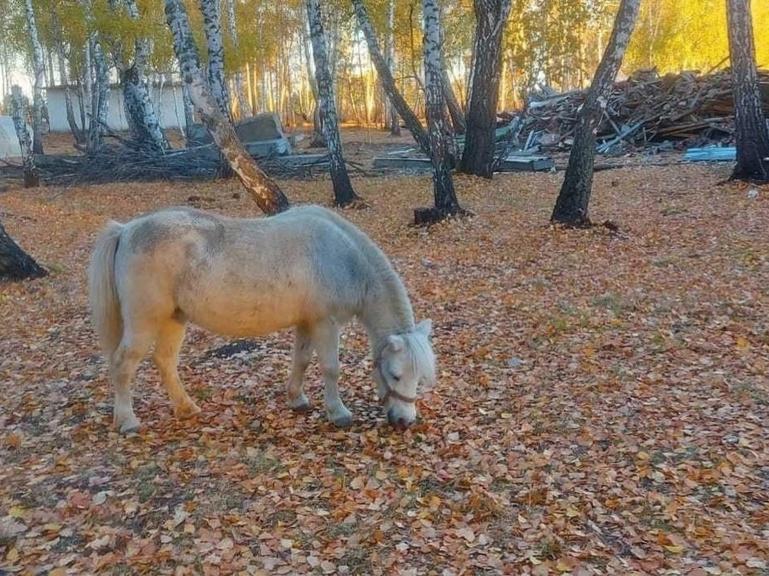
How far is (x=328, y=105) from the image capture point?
1606 cm

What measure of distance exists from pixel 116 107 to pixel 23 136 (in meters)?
25.5

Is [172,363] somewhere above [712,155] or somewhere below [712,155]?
below

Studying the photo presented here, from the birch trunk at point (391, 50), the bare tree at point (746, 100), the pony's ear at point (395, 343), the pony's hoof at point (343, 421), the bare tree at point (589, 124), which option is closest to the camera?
the pony's ear at point (395, 343)

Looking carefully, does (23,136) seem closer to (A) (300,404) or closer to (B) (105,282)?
(B) (105,282)

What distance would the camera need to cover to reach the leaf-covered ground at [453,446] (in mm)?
4258

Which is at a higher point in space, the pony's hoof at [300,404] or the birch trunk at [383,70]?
the birch trunk at [383,70]

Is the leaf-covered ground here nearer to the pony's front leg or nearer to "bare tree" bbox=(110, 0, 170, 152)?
the pony's front leg

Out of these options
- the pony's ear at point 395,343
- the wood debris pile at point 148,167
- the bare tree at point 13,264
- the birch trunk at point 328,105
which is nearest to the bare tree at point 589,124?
the birch trunk at point 328,105

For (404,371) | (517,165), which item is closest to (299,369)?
(404,371)

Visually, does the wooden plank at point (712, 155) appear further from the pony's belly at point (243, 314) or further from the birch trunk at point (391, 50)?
the pony's belly at point (243, 314)

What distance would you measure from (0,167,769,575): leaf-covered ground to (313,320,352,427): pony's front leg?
0.17 m

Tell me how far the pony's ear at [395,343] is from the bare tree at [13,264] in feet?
23.9

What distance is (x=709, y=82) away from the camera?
86.1 ft

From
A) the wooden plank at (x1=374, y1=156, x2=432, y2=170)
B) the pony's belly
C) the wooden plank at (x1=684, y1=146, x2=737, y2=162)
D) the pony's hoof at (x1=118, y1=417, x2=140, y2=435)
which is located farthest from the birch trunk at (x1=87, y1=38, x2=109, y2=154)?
the pony's belly
